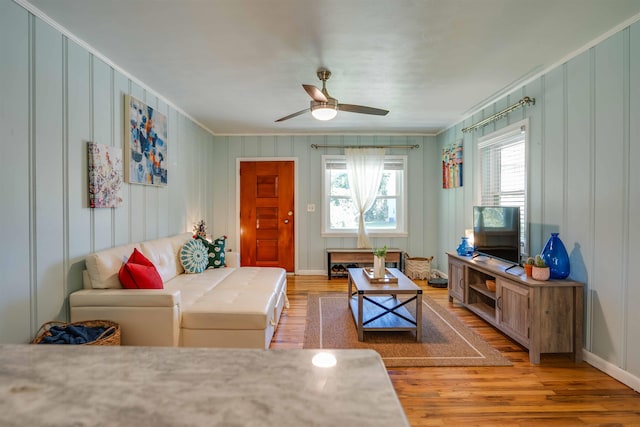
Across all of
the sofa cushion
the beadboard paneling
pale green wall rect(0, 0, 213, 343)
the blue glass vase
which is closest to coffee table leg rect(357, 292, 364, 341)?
the sofa cushion

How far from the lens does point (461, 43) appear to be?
252 cm

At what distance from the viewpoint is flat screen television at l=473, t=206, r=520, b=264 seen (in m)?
3.07

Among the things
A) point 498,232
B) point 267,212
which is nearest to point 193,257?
A: point 267,212

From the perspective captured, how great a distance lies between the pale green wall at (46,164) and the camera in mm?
2006

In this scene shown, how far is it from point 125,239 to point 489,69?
3.71 meters

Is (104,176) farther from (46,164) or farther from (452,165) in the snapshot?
(452,165)

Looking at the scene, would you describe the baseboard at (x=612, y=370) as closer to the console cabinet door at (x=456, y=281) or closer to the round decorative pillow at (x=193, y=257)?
the console cabinet door at (x=456, y=281)

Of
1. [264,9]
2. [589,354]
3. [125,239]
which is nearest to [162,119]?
[125,239]

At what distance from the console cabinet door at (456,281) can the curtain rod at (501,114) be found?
1.68 metres

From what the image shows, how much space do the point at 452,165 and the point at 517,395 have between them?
3.41m

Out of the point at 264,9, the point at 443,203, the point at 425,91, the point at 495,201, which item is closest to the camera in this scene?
the point at 264,9

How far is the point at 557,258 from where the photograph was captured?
266 cm

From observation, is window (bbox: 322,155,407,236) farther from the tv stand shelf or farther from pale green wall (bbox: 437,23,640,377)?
the tv stand shelf

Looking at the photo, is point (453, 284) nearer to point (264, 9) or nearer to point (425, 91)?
point (425, 91)
